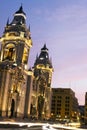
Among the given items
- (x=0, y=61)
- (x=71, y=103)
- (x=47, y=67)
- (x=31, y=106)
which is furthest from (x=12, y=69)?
(x=71, y=103)

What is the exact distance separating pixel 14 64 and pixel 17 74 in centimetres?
280

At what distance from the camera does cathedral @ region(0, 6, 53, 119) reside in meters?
73.1

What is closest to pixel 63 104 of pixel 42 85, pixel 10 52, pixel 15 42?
pixel 42 85

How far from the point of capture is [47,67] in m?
115

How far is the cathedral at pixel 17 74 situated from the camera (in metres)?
73.1

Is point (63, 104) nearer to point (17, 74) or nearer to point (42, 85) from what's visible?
point (42, 85)

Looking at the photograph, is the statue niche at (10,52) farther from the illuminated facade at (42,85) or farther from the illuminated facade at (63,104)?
the illuminated facade at (63,104)

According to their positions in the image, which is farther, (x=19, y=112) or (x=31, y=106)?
(x=31, y=106)

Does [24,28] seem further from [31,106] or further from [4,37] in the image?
[31,106]

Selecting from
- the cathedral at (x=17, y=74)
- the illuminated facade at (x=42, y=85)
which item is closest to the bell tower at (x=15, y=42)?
the cathedral at (x=17, y=74)

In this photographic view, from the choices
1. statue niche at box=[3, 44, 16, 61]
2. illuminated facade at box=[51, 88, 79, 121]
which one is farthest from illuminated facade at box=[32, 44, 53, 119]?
illuminated facade at box=[51, 88, 79, 121]

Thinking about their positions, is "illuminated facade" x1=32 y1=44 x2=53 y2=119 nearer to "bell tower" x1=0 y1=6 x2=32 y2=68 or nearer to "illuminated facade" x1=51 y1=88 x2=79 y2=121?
"bell tower" x1=0 y1=6 x2=32 y2=68

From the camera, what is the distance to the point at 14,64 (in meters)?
77.9

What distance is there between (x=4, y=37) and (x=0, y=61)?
8.56 meters
